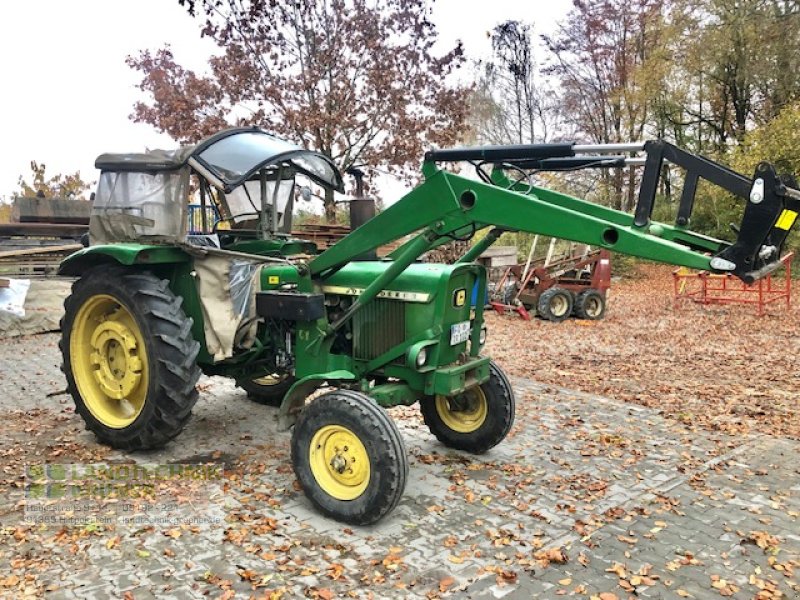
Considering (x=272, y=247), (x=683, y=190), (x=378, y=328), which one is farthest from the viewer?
(x=272, y=247)

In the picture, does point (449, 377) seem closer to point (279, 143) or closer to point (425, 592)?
point (425, 592)

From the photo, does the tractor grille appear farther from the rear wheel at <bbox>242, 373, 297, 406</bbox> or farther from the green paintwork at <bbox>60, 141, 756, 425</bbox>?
the rear wheel at <bbox>242, 373, 297, 406</bbox>

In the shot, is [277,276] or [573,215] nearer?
[573,215]

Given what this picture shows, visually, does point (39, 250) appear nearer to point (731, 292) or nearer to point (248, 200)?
point (248, 200)

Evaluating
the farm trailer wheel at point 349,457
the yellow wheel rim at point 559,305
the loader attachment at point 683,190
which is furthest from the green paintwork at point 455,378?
the yellow wheel rim at point 559,305

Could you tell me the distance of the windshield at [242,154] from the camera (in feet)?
15.2

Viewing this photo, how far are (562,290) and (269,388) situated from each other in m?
7.71

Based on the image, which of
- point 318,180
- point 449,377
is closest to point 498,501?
point 449,377

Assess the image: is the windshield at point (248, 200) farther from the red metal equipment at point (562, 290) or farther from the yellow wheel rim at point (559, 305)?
the yellow wheel rim at point (559, 305)

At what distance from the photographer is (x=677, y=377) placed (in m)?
7.82

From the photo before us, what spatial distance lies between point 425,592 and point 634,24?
23.3m

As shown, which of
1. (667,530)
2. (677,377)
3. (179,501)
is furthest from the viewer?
(677,377)

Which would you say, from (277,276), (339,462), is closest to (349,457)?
(339,462)

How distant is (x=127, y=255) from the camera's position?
183 inches
